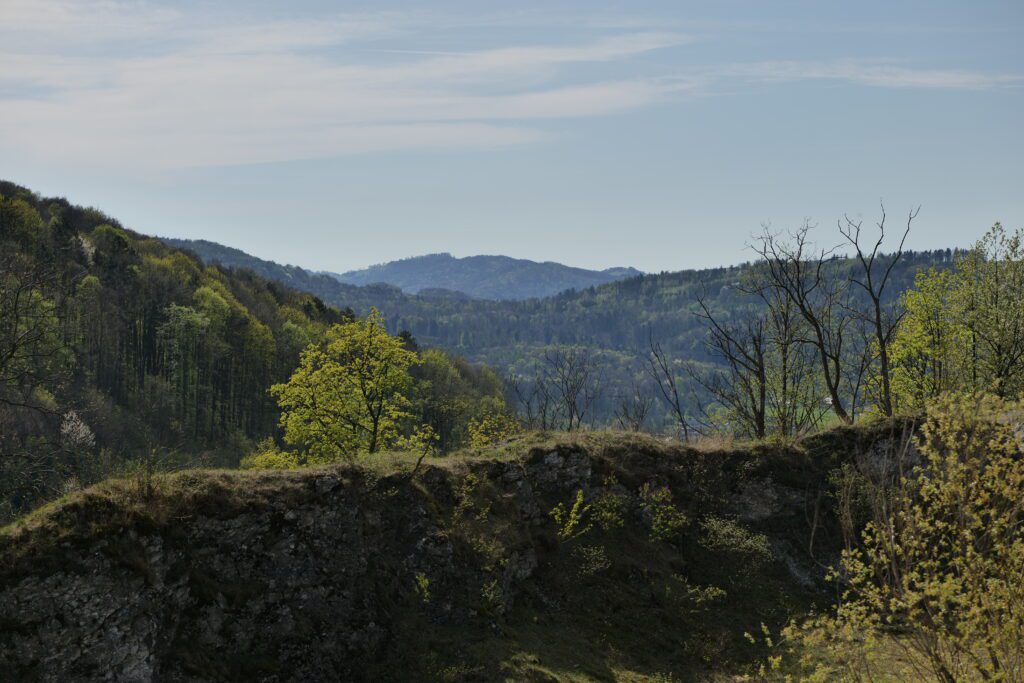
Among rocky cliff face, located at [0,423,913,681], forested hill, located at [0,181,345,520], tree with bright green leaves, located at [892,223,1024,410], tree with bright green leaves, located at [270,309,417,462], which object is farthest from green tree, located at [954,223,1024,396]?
forested hill, located at [0,181,345,520]

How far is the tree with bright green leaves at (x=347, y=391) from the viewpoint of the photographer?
3412cm

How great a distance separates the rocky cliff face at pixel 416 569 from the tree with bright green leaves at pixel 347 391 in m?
13.3

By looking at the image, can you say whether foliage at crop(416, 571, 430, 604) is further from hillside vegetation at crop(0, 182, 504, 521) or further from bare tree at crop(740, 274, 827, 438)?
hillside vegetation at crop(0, 182, 504, 521)

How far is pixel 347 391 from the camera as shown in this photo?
3556cm

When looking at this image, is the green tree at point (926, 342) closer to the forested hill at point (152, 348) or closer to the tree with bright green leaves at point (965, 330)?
the tree with bright green leaves at point (965, 330)

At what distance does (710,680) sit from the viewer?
18781 mm

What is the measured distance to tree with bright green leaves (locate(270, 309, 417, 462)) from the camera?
112 ft

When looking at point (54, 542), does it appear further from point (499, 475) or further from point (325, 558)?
point (499, 475)

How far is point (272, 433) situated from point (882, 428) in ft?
341

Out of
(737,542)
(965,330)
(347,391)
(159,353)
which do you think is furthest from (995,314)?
(159,353)

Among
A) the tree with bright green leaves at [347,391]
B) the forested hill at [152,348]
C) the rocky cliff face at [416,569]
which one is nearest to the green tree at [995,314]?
the rocky cliff face at [416,569]

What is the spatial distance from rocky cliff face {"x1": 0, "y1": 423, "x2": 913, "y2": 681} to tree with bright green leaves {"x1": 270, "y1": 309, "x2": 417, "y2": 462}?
13.3 m

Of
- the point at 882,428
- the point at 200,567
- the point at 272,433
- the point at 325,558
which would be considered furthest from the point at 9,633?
the point at 272,433

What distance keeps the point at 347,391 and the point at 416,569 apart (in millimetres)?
17783
